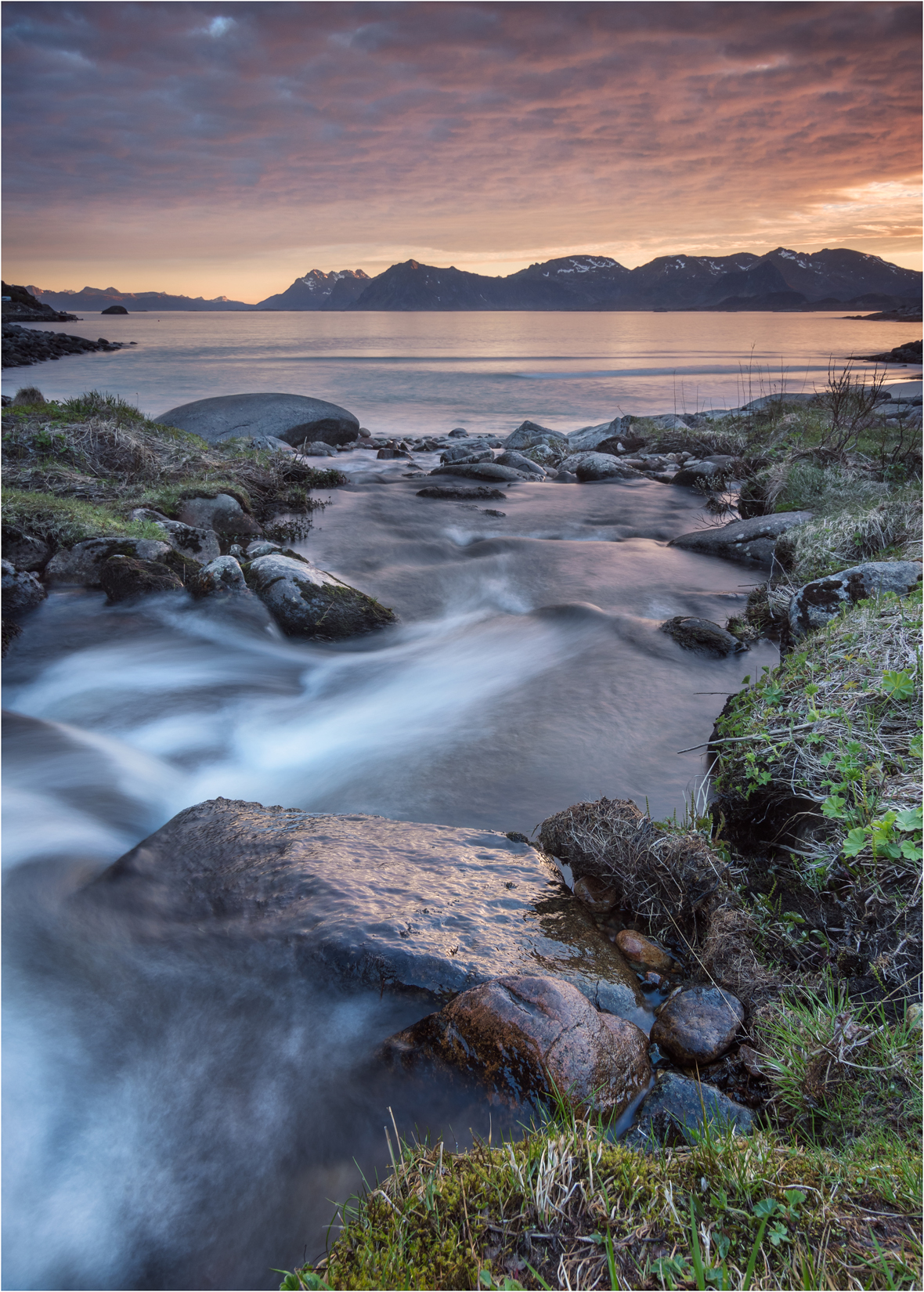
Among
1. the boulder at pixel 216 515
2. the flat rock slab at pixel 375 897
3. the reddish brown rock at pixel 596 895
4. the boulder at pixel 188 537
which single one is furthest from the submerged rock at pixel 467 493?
the reddish brown rock at pixel 596 895

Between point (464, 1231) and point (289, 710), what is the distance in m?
5.48

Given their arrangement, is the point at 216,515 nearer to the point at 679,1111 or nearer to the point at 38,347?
the point at 679,1111

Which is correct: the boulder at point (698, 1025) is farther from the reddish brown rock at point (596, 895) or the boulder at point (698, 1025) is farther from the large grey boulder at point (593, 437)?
the large grey boulder at point (593, 437)

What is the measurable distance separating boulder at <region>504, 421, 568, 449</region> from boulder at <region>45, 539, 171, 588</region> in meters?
15.9

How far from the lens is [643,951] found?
3.38 m

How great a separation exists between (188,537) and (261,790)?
5.37 metres

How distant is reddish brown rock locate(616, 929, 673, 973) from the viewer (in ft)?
10.9

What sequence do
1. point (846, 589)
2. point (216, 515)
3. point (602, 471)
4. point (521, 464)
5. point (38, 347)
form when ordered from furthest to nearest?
point (38, 347) → point (521, 464) → point (602, 471) → point (216, 515) → point (846, 589)

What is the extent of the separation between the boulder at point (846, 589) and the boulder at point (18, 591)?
8149mm

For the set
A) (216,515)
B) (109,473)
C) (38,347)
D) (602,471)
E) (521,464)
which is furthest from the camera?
(38,347)

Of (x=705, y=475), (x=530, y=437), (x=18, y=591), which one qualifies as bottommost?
(x=18, y=591)

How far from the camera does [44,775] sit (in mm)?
5273

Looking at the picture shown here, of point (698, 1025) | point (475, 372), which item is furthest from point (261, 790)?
point (475, 372)

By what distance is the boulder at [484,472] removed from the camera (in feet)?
57.5
